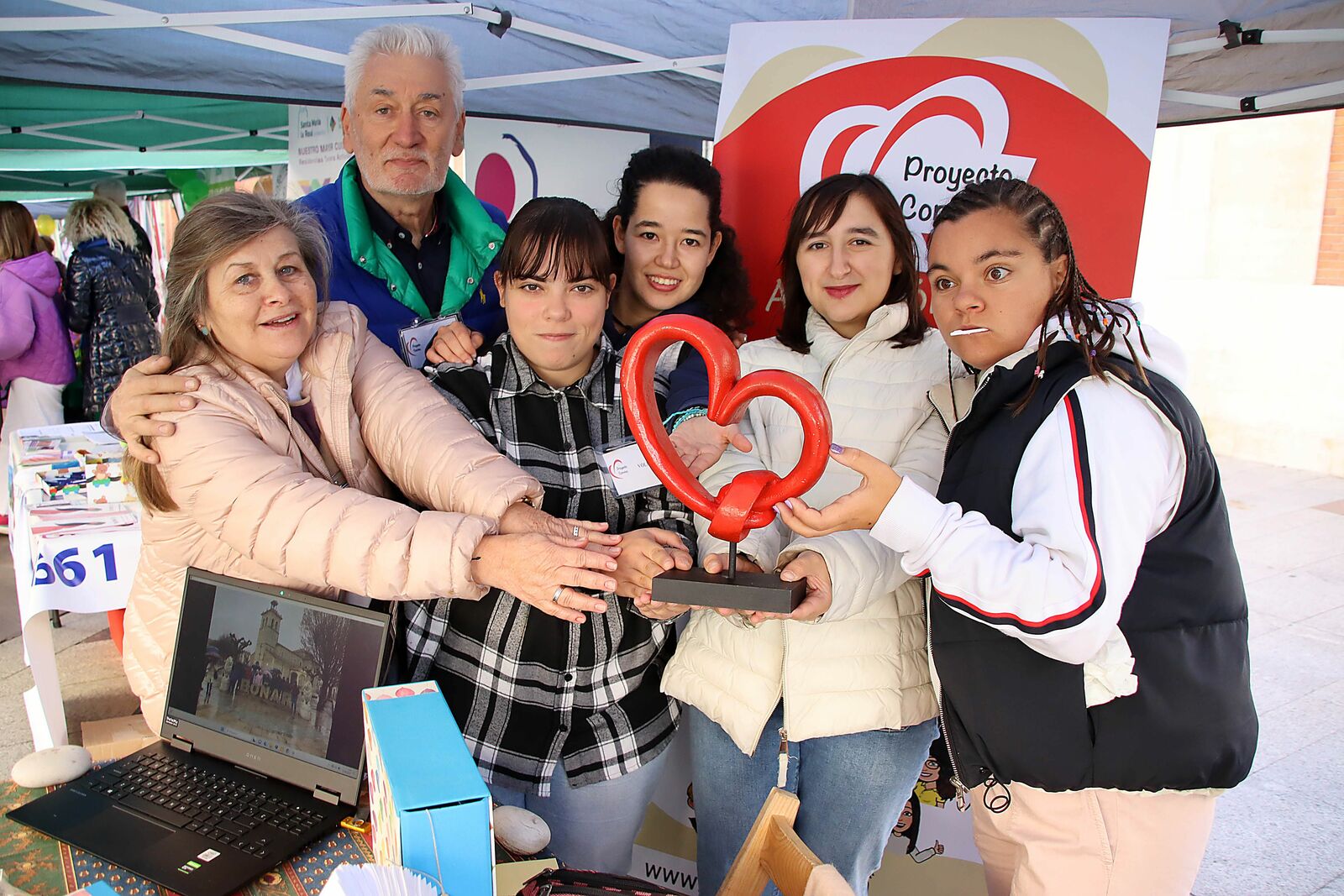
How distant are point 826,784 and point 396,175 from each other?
5.80 feet

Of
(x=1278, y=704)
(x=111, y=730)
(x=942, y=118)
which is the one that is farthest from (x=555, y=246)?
(x=1278, y=704)

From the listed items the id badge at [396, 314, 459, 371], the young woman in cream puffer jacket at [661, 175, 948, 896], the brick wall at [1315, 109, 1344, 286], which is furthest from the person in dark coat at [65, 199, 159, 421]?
the brick wall at [1315, 109, 1344, 286]

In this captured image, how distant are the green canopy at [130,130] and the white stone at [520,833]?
4439mm

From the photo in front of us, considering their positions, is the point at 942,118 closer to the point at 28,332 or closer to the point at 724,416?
the point at 724,416

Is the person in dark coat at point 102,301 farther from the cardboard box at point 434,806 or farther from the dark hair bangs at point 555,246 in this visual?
the cardboard box at point 434,806

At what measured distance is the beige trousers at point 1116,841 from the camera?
155 cm

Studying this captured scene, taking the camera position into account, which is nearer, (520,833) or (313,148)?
(520,833)

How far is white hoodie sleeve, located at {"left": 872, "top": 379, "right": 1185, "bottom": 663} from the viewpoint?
1.33 meters

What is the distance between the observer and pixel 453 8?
2828mm

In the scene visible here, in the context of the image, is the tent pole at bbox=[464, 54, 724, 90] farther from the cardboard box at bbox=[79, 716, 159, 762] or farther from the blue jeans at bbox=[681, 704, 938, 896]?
the cardboard box at bbox=[79, 716, 159, 762]

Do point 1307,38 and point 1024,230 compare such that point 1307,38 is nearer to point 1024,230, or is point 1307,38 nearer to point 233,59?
point 1024,230

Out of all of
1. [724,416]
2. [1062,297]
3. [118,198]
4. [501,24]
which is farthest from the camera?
[118,198]

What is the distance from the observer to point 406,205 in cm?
238

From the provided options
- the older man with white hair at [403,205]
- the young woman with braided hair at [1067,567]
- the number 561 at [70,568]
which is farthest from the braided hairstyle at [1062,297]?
the number 561 at [70,568]
